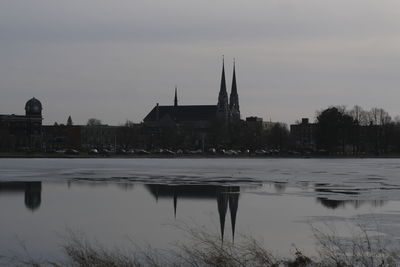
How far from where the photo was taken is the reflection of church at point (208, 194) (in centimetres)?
2445

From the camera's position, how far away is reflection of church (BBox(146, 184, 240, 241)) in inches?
963

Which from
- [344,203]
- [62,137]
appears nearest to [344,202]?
[344,203]

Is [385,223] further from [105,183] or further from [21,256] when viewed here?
[105,183]

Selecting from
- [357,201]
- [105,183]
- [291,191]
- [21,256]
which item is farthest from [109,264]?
[105,183]

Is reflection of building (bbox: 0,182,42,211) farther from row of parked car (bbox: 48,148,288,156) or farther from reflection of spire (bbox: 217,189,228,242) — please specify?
row of parked car (bbox: 48,148,288,156)

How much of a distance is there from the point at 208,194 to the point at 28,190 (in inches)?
366

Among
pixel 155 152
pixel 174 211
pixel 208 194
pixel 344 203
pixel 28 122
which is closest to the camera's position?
pixel 174 211

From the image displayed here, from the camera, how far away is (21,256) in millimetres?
14266

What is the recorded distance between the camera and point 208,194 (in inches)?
1217

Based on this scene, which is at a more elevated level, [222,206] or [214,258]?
[214,258]

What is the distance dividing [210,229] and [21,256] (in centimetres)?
625

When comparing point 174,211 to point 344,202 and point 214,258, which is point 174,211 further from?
point 214,258

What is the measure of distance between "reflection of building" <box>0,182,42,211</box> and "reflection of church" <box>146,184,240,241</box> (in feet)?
17.9

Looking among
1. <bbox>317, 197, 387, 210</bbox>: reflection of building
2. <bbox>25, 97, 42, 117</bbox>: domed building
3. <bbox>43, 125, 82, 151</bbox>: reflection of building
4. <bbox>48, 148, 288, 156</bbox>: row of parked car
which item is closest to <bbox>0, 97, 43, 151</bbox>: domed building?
<bbox>25, 97, 42, 117</bbox>: domed building
